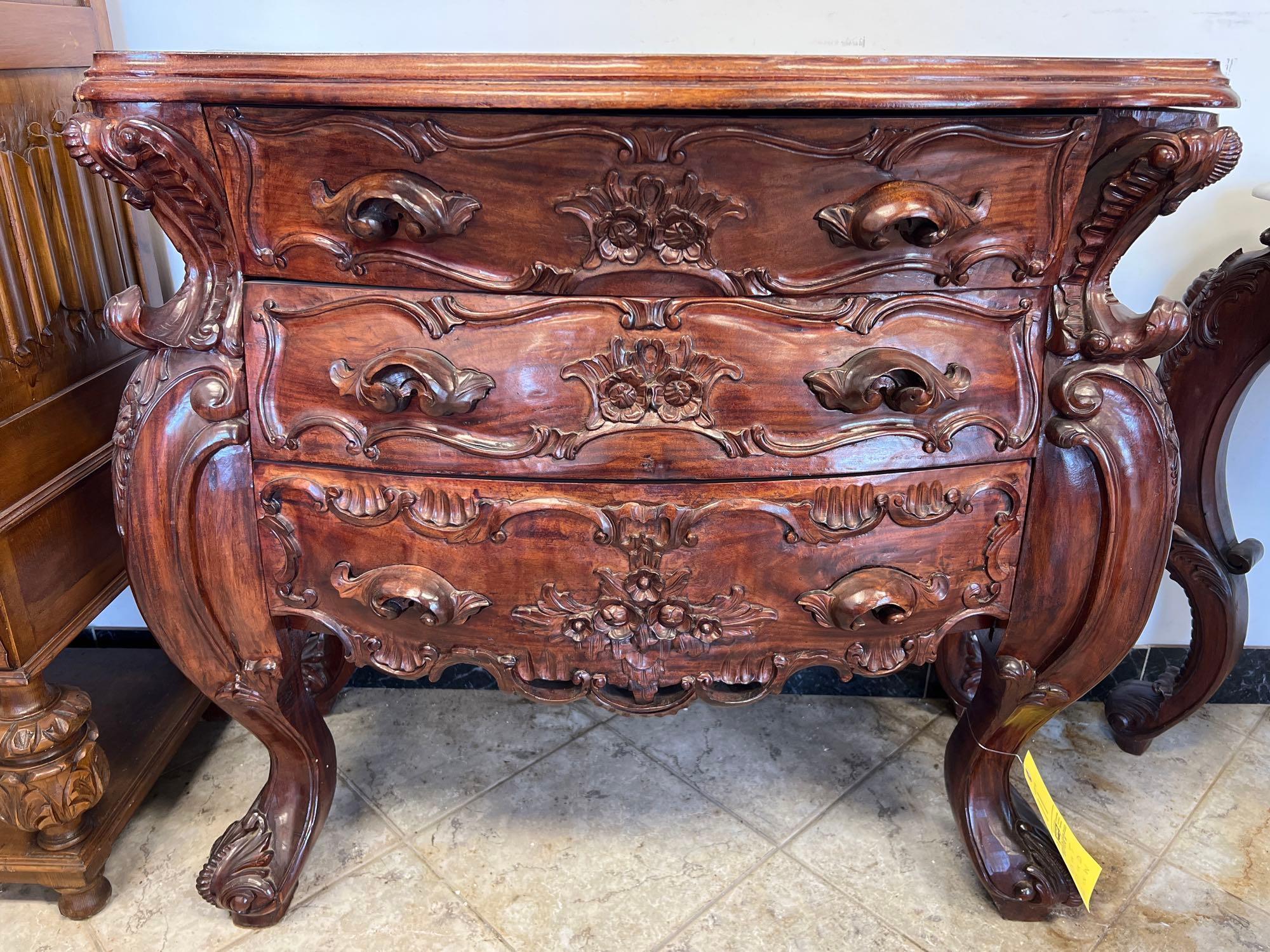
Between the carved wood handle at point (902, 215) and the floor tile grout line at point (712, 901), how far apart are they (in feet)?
2.88

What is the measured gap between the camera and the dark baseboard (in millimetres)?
1575

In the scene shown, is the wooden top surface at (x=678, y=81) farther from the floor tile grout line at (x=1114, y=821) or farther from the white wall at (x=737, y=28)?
the floor tile grout line at (x=1114, y=821)

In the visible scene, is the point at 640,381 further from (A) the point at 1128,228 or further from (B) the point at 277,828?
(B) the point at 277,828

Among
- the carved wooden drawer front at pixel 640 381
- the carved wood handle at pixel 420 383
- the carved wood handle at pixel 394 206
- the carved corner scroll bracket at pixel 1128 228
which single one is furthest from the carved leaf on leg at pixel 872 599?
the carved wood handle at pixel 394 206

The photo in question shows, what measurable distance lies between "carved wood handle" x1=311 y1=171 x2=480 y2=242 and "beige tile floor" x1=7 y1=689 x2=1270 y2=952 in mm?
889

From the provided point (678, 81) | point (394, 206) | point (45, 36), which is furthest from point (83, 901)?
point (678, 81)

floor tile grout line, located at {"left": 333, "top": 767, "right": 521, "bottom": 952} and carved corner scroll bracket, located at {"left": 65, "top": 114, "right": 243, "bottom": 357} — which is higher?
carved corner scroll bracket, located at {"left": 65, "top": 114, "right": 243, "bottom": 357}

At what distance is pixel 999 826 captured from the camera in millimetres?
1132

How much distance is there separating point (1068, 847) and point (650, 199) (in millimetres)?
977

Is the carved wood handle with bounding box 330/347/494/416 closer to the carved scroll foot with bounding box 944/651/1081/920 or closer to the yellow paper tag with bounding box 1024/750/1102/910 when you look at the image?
the carved scroll foot with bounding box 944/651/1081/920

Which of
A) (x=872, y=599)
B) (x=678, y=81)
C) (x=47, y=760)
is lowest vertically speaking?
(x=47, y=760)

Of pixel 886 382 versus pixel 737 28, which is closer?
pixel 886 382

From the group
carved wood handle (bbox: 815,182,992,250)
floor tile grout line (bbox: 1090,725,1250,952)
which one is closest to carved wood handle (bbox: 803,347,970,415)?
carved wood handle (bbox: 815,182,992,250)

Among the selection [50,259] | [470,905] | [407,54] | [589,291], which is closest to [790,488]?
[589,291]
